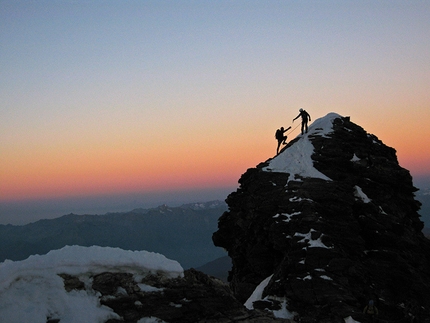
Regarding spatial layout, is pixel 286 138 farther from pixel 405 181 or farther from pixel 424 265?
pixel 424 265

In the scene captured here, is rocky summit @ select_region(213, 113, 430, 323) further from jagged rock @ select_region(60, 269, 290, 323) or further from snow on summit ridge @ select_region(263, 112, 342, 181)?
jagged rock @ select_region(60, 269, 290, 323)

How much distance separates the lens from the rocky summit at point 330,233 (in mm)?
23359

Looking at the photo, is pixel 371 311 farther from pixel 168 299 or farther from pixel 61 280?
pixel 61 280

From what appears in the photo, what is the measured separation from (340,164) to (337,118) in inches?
415

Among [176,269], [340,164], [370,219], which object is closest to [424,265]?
[370,219]

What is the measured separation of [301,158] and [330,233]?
437 inches

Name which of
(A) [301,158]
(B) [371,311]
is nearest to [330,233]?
(B) [371,311]

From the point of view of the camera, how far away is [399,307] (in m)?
23.8

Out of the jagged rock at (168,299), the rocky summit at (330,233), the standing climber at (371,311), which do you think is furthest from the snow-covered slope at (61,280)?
the standing climber at (371,311)

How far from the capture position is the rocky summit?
2336 centimetres

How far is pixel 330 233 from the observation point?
2723 cm

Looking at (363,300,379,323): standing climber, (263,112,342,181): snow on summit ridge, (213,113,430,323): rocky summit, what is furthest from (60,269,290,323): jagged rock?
(263,112,342,181): snow on summit ridge

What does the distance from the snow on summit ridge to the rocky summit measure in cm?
10

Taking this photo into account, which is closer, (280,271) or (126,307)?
(126,307)
